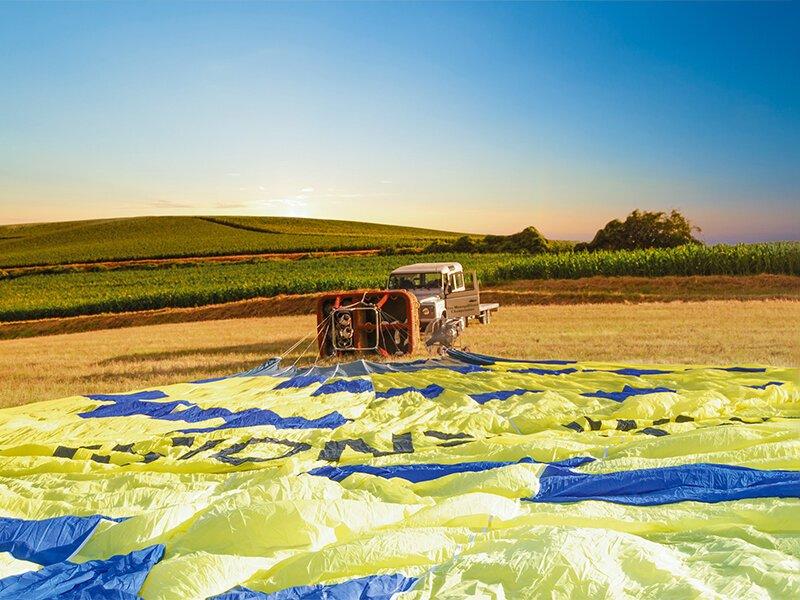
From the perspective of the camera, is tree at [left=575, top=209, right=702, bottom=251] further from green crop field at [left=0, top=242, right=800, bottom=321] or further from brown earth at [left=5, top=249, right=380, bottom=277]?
brown earth at [left=5, top=249, right=380, bottom=277]

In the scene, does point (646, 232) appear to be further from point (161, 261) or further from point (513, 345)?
point (161, 261)

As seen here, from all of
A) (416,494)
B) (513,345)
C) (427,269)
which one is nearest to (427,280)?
(427,269)

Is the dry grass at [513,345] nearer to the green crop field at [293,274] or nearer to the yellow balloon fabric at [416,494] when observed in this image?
the yellow balloon fabric at [416,494]

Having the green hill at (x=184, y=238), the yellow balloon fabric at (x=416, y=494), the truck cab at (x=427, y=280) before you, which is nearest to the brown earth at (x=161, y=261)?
the green hill at (x=184, y=238)

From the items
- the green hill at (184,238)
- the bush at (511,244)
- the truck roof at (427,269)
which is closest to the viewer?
the truck roof at (427,269)

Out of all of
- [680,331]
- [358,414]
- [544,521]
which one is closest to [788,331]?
[680,331]

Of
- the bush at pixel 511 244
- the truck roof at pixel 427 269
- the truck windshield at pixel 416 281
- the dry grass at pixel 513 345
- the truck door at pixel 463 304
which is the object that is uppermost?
the bush at pixel 511 244

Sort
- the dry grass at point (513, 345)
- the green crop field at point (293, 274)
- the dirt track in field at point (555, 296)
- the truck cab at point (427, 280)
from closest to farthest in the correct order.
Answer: the dry grass at point (513, 345) → the truck cab at point (427, 280) → the dirt track in field at point (555, 296) → the green crop field at point (293, 274)
